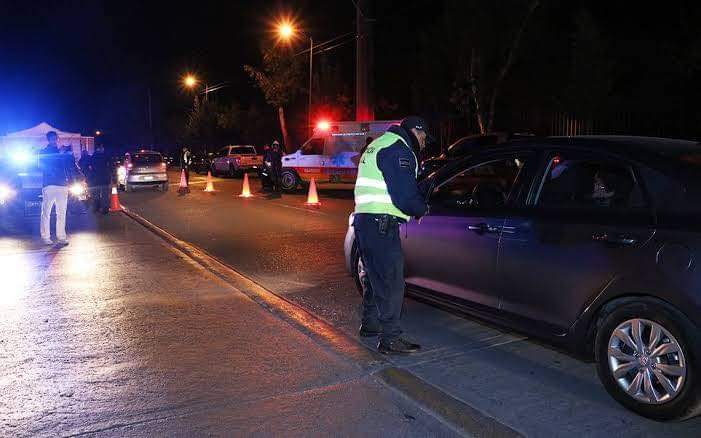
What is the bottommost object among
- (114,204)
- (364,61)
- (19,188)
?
(114,204)

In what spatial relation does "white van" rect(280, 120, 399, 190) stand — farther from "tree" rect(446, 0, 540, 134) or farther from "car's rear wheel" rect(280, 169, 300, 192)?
"tree" rect(446, 0, 540, 134)

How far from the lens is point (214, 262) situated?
954 centimetres

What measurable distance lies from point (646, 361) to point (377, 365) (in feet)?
6.25

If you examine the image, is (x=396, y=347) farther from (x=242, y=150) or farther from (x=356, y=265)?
(x=242, y=150)

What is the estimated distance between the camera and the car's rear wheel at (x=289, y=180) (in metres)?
23.8

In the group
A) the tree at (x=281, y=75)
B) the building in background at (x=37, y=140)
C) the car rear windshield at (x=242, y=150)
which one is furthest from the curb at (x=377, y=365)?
the tree at (x=281, y=75)

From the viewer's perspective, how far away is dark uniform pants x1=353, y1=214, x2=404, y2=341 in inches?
198

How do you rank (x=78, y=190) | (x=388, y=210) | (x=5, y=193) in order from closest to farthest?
(x=388, y=210) → (x=5, y=193) → (x=78, y=190)

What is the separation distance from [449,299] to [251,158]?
29079 mm

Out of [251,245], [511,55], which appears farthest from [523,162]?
[511,55]

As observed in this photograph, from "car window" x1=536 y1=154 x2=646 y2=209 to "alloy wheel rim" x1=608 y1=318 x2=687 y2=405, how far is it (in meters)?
0.84

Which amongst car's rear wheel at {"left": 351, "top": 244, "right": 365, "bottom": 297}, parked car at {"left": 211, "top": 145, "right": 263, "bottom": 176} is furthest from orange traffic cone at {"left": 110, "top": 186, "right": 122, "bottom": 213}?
parked car at {"left": 211, "top": 145, "right": 263, "bottom": 176}

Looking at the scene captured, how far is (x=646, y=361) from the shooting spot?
13.1 feet

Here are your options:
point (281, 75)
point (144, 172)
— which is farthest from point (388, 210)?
point (281, 75)
